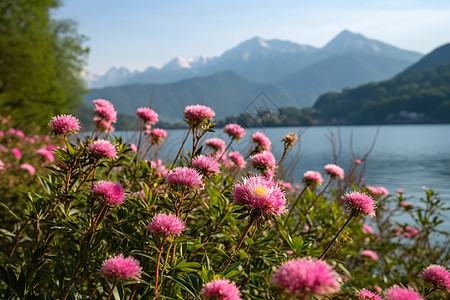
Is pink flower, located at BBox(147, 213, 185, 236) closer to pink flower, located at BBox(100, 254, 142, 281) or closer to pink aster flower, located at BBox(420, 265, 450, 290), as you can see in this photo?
pink flower, located at BBox(100, 254, 142, 281)

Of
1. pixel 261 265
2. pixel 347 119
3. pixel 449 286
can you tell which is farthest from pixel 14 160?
pixel 347 119

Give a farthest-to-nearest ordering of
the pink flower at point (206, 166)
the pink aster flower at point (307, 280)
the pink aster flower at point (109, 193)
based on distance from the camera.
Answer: the pink flower at point (206, 166) < the pink aster flower at point (109, 193) < the pink aster flower at point (307, 280)

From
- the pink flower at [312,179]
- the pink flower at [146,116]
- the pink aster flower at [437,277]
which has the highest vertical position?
the pink flower at [146,116]

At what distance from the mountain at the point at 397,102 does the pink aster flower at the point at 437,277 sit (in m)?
75.5

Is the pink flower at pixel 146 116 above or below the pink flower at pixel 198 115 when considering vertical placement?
below

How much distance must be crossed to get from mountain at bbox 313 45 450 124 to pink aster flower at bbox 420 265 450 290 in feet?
248

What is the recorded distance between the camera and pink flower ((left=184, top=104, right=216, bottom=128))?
1.75 meters

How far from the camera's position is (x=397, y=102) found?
7881 centimetres

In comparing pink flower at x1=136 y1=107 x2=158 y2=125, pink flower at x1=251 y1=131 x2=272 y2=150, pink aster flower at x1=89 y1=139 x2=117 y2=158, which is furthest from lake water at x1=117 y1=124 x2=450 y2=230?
pink aster flower at x1=89 y1=139 x2=117 y2=158

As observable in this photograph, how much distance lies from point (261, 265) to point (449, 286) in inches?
38.0

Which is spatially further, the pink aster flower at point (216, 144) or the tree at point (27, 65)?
the tree at point (27, 65)

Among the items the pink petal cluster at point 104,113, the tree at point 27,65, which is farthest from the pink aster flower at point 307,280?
the tree at point 27,65

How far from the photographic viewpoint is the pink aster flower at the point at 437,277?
4.27 ft

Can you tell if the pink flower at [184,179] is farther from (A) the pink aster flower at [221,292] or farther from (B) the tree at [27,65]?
(B) the tree at [27,65]
